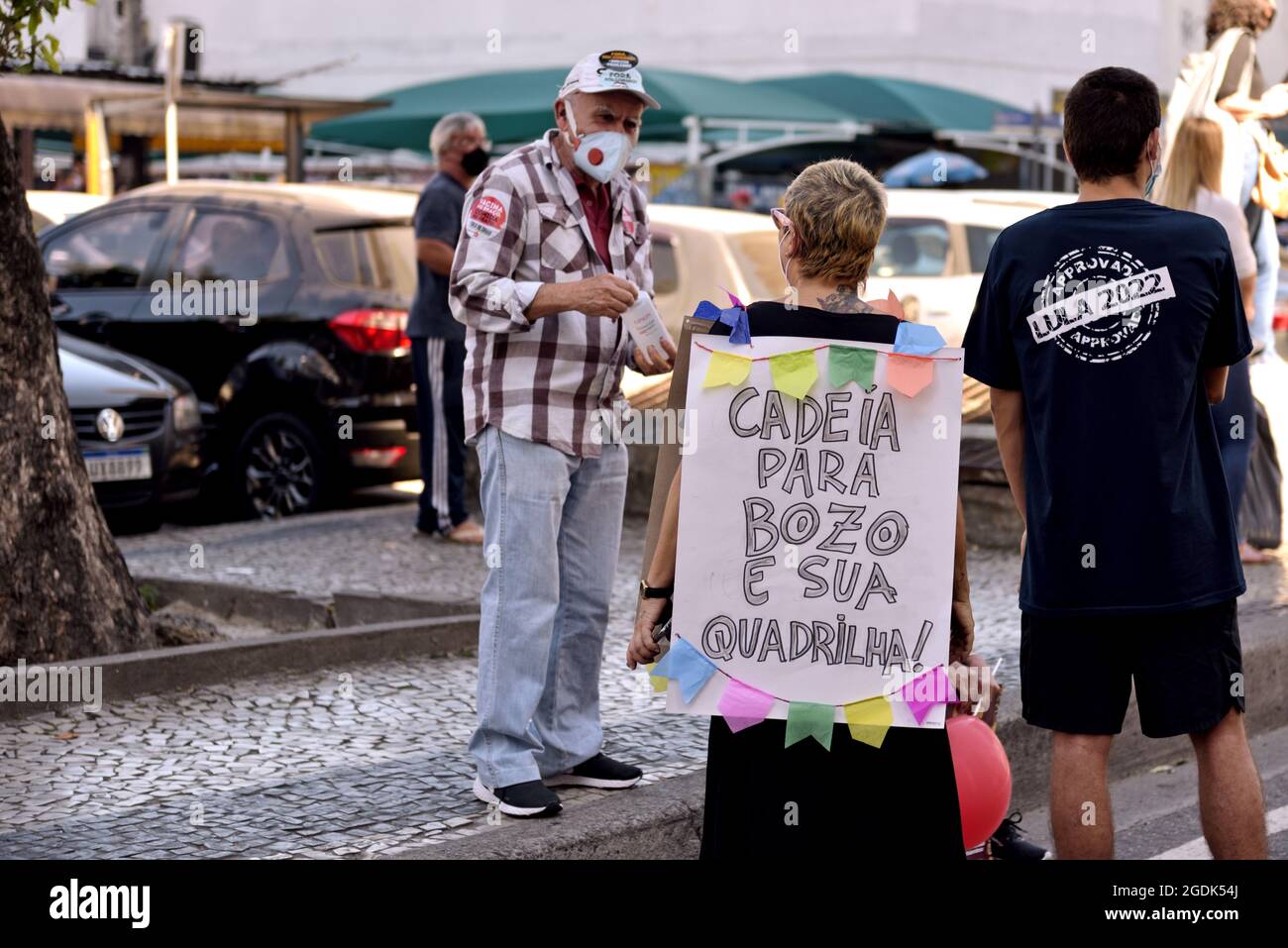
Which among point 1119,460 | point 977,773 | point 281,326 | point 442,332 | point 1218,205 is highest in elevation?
point 1218,205

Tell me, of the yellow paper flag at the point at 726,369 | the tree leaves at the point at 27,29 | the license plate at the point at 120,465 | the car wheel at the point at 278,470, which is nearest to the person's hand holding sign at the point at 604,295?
the yellow paper flag at the point at 726,369

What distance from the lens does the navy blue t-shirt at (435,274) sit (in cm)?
863

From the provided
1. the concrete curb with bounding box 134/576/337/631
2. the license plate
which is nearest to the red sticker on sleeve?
the concrete curb with bounding box 134/576/337/631

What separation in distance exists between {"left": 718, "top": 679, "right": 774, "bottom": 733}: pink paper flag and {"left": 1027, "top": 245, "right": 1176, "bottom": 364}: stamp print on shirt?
94cm

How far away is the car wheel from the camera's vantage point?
33.0 ft

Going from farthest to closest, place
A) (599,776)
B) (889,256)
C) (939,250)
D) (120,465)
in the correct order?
(889,256) < (939,250) < (120,465) < (599,776)

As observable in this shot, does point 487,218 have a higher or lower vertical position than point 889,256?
higher

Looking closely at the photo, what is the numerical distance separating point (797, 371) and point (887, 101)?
86.7 ft

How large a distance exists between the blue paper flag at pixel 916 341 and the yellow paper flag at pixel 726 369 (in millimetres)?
285

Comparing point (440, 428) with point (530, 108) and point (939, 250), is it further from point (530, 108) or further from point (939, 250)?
point (530, 108)

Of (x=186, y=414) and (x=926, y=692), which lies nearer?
(x=926, y=692)

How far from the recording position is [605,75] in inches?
178

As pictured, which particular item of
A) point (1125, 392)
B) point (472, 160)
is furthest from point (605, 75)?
point (472, 160)

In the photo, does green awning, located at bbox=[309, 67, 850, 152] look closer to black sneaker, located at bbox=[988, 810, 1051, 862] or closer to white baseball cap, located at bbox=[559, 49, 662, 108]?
white baseball cap, located at bbox=[559, 49, 662, 108]
